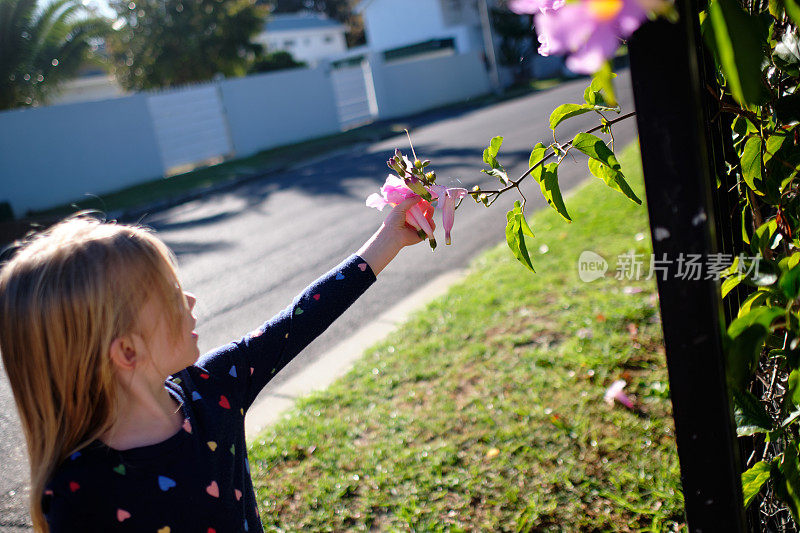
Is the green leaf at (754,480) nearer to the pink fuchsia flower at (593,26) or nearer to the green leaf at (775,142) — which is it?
the green leaf at (775,142)

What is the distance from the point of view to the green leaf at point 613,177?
3.72 feet

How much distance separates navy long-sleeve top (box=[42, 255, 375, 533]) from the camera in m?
1.17

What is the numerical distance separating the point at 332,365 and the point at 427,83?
2028cm

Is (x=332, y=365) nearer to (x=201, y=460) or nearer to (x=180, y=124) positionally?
(x=201, y=460)

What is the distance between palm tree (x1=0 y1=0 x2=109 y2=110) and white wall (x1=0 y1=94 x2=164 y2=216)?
239 centimetres

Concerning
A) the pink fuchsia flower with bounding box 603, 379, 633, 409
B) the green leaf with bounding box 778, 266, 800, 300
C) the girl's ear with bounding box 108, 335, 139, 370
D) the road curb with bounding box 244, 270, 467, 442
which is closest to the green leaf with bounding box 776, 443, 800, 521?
the green leaf with bounding box 778, 266, 800, 300

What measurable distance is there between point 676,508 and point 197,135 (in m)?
14.8

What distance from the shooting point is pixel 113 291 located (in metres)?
1.19

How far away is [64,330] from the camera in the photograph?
1.16m

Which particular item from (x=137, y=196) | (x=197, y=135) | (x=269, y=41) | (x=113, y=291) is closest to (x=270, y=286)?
(x=113, y=291)

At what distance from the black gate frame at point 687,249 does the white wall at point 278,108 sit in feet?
52.5

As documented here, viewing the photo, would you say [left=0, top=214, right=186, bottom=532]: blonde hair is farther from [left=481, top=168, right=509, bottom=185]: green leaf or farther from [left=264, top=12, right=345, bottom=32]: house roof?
[left=264, top=12, right=345, bottom=32]: house roof

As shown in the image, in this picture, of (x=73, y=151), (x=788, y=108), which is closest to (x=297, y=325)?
Answer: (x=788, y=108)

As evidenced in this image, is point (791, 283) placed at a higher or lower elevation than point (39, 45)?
lower
